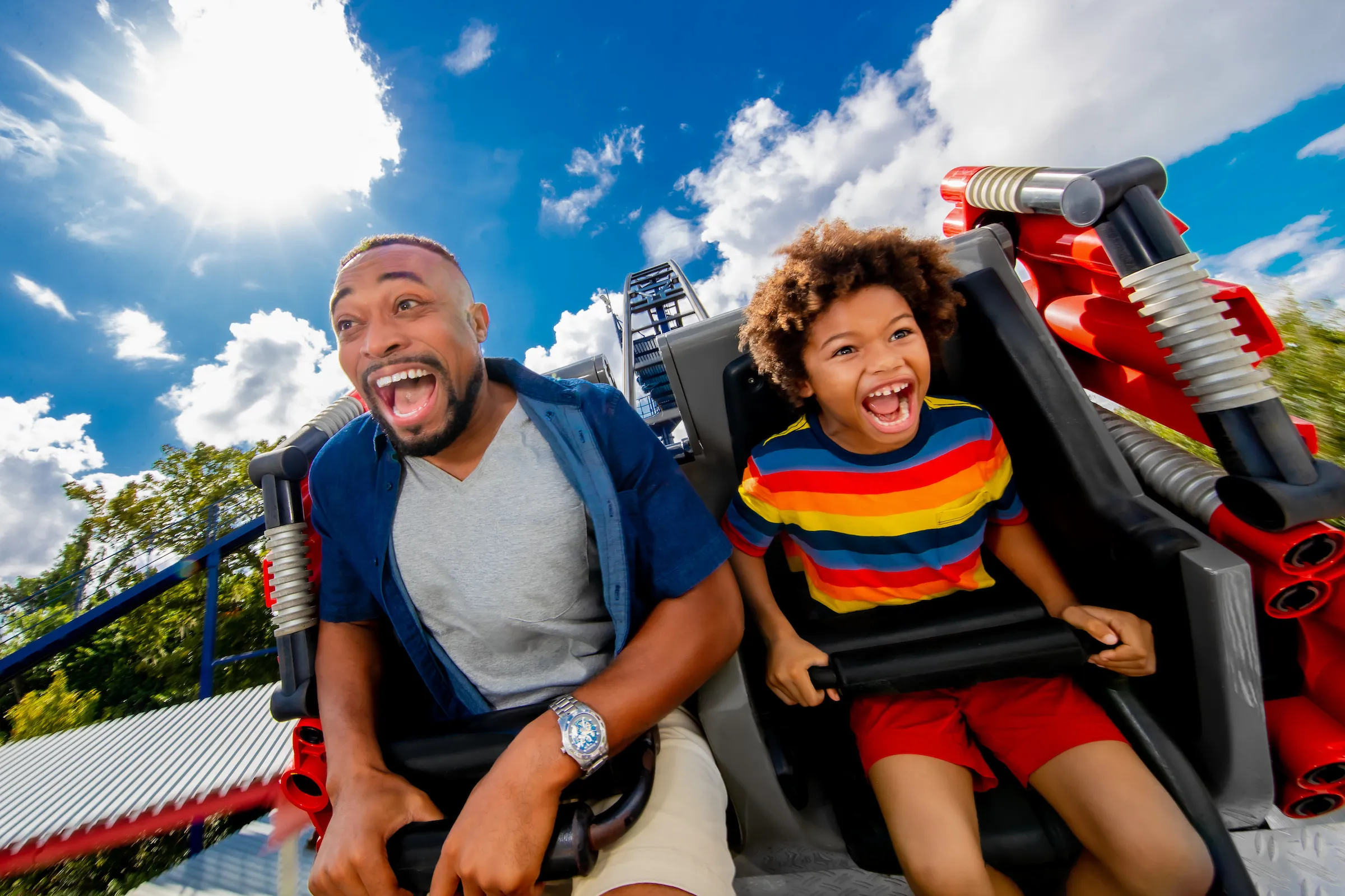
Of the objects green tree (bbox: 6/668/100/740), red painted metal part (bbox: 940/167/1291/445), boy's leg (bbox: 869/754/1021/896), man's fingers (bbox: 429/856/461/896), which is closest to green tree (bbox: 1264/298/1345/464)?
red painted metal part (bbox: 940/167/1291/445)

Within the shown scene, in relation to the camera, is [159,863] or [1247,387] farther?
[159,863]

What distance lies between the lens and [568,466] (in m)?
1.16

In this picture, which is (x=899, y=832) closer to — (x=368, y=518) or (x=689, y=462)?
(x=689, y=462)

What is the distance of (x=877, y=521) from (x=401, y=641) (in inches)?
41.7

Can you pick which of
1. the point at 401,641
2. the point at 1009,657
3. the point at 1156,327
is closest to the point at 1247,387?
the point at 1156,327

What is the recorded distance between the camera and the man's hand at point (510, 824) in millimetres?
792

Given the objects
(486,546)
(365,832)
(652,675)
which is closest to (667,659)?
(652,675)

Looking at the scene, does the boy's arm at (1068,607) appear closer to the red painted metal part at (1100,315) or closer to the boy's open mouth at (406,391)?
the red painted metal part at (1100,315)

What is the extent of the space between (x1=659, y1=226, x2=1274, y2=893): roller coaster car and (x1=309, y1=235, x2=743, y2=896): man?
21 cm

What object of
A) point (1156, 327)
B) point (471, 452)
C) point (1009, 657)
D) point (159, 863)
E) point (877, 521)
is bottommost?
point (159, 863)

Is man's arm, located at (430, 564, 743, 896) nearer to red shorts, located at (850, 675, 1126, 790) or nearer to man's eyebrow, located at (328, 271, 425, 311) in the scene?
red shorts, located at (850, 675, 1126, 790)

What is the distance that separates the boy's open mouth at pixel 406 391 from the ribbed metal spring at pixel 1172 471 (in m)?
1.36

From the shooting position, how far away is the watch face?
91 centimetres

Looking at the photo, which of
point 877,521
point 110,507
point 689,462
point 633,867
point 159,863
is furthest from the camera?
point 110,507
